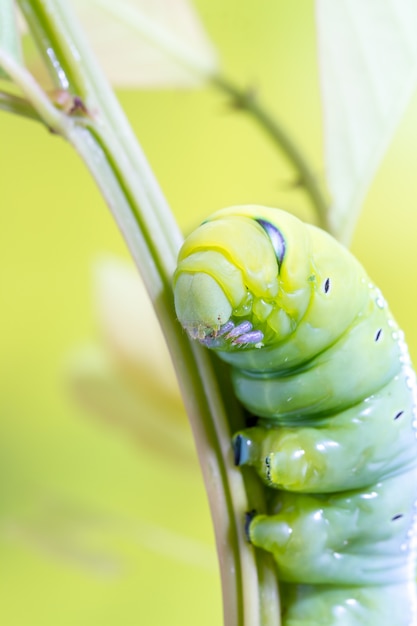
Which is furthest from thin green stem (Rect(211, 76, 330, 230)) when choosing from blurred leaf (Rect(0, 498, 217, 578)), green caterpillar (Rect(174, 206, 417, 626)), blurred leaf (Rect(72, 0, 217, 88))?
blurred leaf (Rect(0, 498, 217, 578))

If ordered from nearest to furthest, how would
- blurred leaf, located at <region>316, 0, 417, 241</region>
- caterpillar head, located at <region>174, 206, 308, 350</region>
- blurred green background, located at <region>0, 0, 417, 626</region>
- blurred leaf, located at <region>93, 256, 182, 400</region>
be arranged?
caterpillar head, located at <region>174, 206, 308, 350</region>, blurred leaf, located at <region>316, 0, 417, 241</region>, blurred leaf, located at <region>93, 256, 182, 400</region>, blurred green background, located at <region>0, 0, 417, 626</region>

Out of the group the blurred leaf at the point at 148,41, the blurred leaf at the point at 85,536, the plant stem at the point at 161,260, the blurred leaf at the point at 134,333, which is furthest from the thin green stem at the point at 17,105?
the blurred leaf at the point at 85,536

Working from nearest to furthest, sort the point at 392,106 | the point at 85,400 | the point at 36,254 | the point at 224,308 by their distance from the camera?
the point at 224,308 → the point at 392,106 → the point at 85,400 → the point at 36,254

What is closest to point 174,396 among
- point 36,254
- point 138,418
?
point 138,418

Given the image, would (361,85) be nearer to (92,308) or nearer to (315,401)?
(315,401)

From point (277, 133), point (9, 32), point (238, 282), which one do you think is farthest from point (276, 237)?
point (277, 133)

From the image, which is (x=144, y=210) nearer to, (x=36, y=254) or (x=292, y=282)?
(x=292, y=282)

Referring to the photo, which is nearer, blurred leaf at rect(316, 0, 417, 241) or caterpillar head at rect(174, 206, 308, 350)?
caterpillar head at rect(174, 206, 308, 350)

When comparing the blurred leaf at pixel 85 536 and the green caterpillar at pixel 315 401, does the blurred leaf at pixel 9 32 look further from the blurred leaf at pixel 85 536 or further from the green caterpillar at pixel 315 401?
the blurred leaf at pixel 85 536

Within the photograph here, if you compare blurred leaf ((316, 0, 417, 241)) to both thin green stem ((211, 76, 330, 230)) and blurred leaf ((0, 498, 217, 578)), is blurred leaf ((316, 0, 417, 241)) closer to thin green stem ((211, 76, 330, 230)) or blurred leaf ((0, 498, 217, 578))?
thin green stem ((211, 76, 330, 230))
